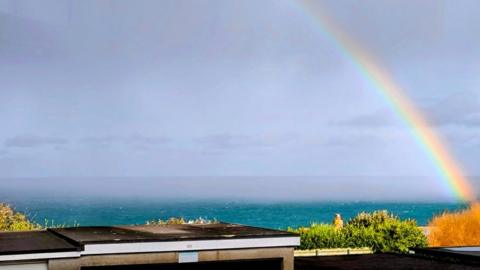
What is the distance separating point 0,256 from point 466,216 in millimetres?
35110

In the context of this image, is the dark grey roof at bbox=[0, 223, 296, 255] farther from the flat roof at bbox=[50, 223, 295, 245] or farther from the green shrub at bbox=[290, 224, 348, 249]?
the green shrub at bbox=[290, 224, 348, 249]

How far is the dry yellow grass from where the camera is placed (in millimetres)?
44531

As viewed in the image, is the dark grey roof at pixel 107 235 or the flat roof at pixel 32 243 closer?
the flat roof at pixel 32 243

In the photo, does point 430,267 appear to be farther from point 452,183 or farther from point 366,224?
point 452,183

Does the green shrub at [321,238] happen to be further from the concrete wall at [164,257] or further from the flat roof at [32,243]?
the concrete wall at [164,257]

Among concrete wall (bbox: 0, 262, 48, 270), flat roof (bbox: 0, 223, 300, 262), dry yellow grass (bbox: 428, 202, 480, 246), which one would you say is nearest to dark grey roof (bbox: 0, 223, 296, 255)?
flat roof (bbox: 0, 223, 300, 262)

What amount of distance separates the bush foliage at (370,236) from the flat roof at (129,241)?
16.5 meters

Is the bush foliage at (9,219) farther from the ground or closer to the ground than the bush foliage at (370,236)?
farther from the ground

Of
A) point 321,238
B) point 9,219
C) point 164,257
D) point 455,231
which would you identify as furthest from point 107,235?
point 455,231

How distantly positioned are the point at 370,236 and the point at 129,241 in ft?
76.4

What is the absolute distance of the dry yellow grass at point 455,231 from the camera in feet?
146

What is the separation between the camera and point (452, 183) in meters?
78.1

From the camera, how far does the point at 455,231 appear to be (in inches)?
1780

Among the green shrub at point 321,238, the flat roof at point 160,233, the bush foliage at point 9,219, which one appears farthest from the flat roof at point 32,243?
the green shrub at point 321,238
